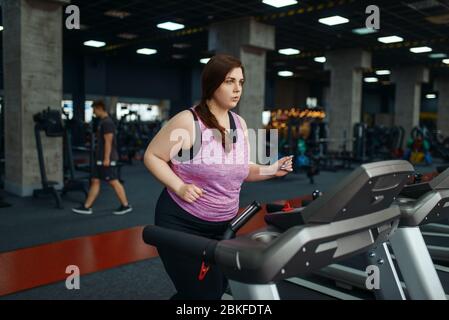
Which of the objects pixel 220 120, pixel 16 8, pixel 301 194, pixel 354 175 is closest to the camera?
pixel 354 175

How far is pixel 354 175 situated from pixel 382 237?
0.48 m

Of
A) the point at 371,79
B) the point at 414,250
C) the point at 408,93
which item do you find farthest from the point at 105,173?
the point at 371,79

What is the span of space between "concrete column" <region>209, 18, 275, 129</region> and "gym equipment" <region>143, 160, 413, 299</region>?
9.31 m

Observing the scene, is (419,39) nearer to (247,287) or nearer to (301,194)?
(301,194)

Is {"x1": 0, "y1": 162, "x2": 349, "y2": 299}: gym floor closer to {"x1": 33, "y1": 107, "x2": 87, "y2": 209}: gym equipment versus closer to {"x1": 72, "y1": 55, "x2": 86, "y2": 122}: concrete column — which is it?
{"x1": 33, "y1": 107, "x2": 87, "y2": 209}: gym equipment

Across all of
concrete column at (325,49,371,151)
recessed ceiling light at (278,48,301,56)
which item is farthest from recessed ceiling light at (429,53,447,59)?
recessed ceiling light at (278,48,301,56)

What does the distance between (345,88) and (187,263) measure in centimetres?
1359

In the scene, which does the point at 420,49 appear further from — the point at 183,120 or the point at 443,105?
the point at 183,120

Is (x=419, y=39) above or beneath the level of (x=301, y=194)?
above

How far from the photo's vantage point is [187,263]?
1.58 metres

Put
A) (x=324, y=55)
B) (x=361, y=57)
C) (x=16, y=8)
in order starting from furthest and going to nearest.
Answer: (x=324, y=55)
(x=361, y=57)
(x=16, y=8)
